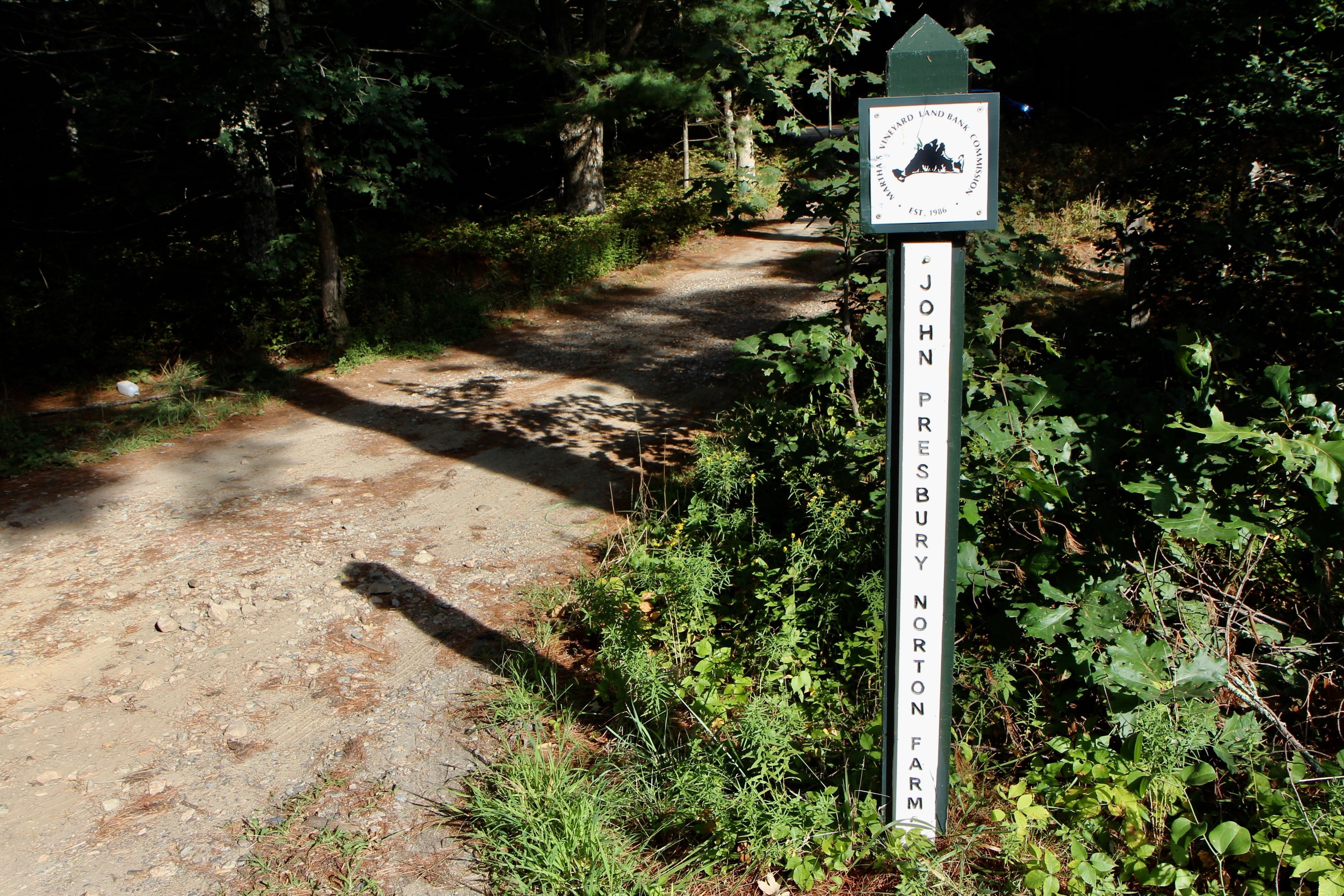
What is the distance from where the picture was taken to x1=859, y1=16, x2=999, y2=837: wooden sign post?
87.0 inches

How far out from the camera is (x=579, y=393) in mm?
9492

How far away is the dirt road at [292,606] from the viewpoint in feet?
11.4

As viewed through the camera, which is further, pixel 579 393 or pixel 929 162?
pixel 579 393

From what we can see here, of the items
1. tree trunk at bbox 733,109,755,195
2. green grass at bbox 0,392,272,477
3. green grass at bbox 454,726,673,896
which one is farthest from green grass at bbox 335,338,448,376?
green grass at bbox 454,726,673,896

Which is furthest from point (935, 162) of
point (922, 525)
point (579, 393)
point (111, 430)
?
point (111, 430)

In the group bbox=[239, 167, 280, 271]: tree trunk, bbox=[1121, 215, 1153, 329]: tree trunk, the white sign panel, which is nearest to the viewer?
the white sign panel

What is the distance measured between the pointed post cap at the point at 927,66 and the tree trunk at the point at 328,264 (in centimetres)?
980

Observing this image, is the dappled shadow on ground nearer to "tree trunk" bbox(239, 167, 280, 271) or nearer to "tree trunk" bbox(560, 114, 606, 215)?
"tree trunk" bbox(239, 167, 280, 271)

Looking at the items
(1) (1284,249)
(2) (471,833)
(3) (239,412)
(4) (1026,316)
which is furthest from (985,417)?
(3) (239,412)

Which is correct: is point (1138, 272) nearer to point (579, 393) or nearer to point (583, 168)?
point (579, 393)

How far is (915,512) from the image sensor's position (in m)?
2.45

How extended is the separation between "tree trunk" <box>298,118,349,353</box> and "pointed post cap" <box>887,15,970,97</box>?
386 inches

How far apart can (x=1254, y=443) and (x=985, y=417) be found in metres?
1.01

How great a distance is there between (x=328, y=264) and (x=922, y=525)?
1048 centimetres
